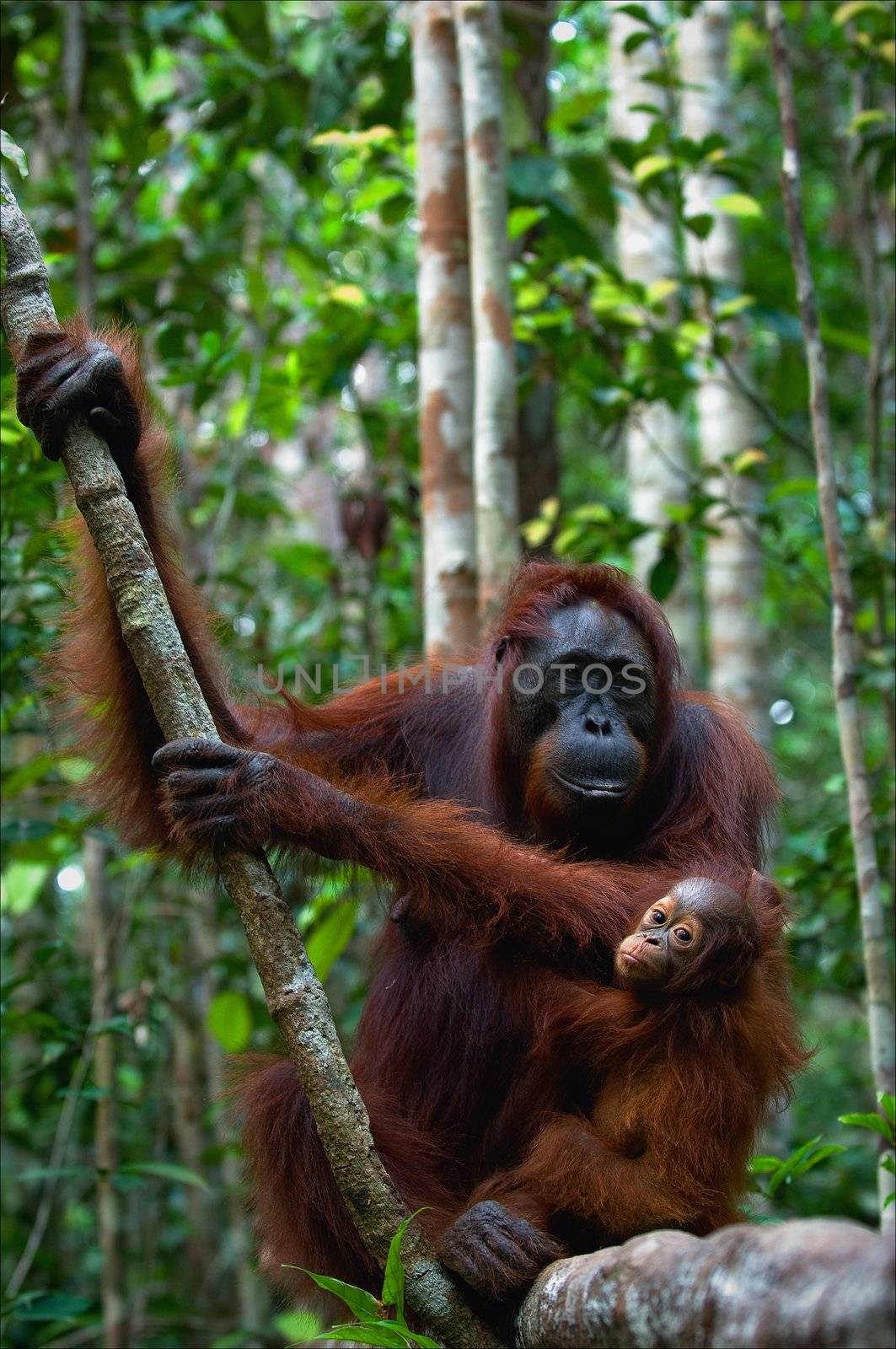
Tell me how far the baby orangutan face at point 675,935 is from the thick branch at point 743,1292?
930 mm

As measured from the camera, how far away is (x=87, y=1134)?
23.5ft

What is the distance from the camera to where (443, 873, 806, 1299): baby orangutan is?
9.45 ft

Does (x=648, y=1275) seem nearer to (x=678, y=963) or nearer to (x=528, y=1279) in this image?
(x=528, y=1279)

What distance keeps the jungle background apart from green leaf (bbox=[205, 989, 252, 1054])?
2 cm

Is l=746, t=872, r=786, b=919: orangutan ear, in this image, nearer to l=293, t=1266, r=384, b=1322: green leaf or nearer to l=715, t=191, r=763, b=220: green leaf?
l=293, t=1266, r=384, b=1322: green leaf

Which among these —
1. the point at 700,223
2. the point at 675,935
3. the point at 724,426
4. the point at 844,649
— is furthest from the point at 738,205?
the point at 675,935

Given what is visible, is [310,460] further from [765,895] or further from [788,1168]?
[788,1168]

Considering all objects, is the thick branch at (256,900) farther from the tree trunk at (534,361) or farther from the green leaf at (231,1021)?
the tree trunk at (534,361)

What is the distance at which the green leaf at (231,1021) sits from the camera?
545 cm

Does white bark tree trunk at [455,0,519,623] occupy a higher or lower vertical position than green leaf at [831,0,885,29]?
lower

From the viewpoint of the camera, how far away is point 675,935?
119 inches

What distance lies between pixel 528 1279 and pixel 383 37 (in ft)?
18.5

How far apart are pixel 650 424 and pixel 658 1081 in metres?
5.72

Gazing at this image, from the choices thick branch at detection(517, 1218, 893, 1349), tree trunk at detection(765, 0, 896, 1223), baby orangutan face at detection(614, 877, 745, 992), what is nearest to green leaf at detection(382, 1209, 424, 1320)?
thick branch at detection(517, 1218, 893, 1349)
